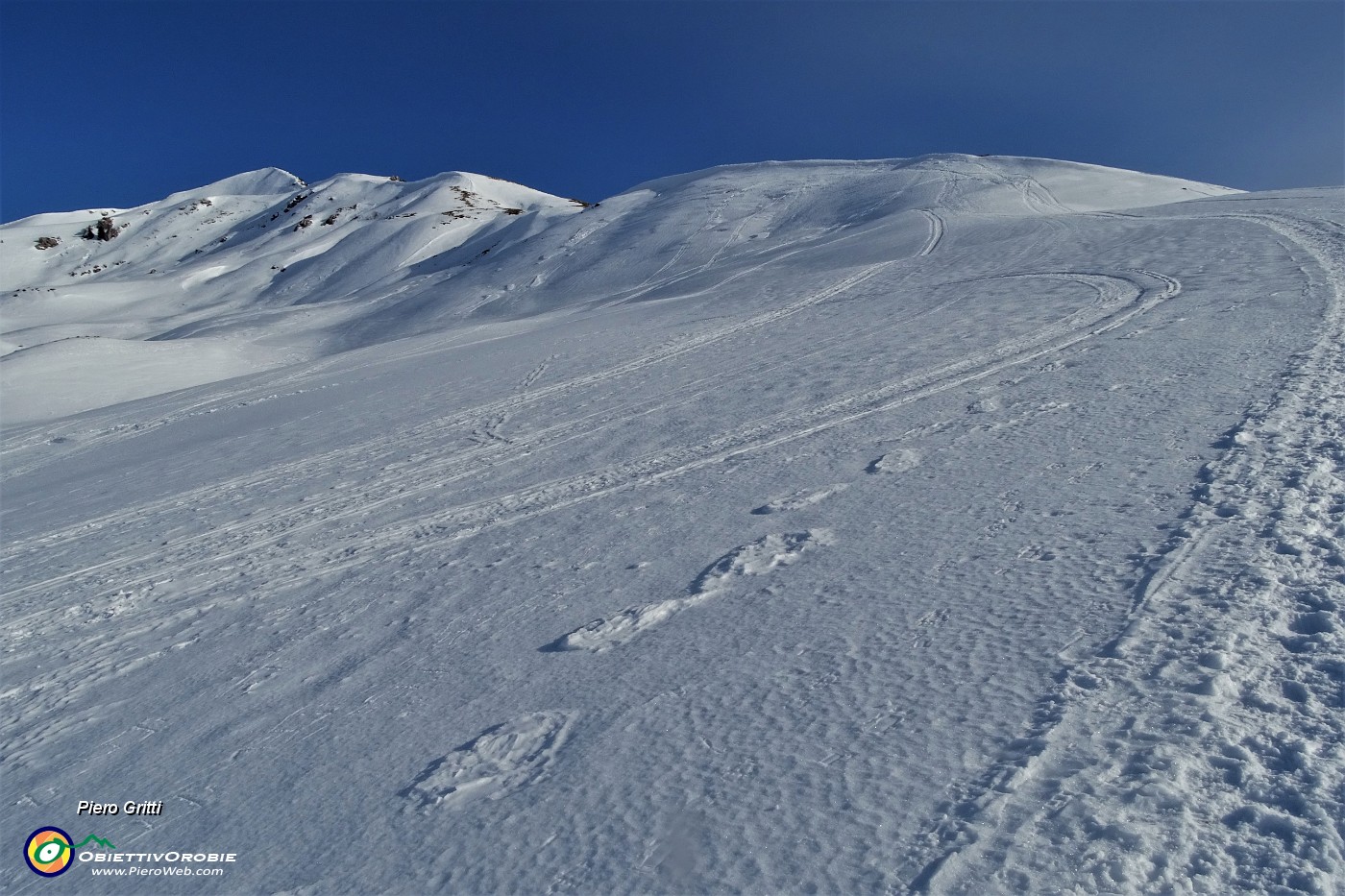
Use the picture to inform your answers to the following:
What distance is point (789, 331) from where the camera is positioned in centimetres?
1079

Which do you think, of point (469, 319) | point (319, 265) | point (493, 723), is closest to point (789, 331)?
point (493, 723)

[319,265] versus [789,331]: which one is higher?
[319,265]

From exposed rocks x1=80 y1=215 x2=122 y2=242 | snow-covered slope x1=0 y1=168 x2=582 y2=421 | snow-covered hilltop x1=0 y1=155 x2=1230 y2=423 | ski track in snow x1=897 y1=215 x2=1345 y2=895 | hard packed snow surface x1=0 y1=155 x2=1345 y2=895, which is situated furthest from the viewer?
exposed rocks x1=80 y1=215 x2=122 y2=242

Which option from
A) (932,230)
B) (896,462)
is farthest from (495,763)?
(932,230)

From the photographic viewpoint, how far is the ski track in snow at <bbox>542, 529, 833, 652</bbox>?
144 inches

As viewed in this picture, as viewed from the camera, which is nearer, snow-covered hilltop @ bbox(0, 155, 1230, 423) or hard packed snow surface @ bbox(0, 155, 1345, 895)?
hard packed snow surface @ bbox(0, 155, 1345, 895)

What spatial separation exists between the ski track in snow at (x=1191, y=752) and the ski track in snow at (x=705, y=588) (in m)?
1.59

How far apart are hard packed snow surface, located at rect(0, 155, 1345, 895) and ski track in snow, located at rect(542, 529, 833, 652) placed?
3cm

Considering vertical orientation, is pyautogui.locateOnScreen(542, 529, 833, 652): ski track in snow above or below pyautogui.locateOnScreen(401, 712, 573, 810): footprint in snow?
above

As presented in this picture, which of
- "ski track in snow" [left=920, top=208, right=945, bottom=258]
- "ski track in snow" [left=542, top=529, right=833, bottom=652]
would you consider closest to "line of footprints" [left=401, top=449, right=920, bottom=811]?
"ski track in snow" [left=542, top=529, right=833, bottom=652]

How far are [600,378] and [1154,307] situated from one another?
611cm

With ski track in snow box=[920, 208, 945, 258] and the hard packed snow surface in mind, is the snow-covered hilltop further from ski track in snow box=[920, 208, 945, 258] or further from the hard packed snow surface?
the hard packed snow surface

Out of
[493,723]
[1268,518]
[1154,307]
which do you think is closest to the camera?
[493,723]

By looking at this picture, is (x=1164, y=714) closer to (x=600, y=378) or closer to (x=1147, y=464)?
(x=1147, y=464)
